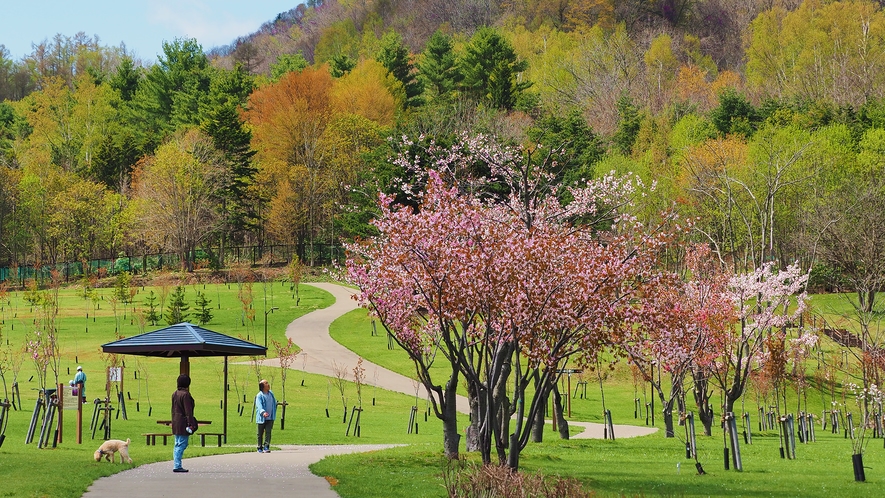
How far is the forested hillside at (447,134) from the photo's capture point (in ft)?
191

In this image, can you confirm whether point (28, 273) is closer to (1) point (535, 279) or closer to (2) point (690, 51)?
(1) point (535, 279)

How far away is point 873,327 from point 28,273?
62.4 m

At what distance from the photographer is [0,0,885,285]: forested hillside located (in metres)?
58.2

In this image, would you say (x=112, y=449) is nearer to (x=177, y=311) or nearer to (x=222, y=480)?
(x=222, y=480)

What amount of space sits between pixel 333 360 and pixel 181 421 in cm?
2779

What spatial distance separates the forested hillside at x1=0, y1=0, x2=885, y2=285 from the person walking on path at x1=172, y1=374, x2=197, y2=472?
1200 inches

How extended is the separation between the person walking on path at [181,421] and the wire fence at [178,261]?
58210 millimetres

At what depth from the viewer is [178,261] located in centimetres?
A: 7812

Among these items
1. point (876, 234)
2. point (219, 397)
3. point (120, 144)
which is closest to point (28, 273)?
point (120, 144)

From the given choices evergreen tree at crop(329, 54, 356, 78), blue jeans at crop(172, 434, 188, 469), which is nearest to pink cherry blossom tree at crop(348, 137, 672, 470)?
blue jeans at crop(172, 434, 188, 469)

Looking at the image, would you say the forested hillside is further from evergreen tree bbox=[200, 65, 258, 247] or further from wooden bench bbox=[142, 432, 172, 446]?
wooden bench bbox=[142, 432, 172, 446]

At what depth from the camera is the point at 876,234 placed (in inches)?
2031

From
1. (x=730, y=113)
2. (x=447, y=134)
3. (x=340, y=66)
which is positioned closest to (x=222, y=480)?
(x=447, y=134)

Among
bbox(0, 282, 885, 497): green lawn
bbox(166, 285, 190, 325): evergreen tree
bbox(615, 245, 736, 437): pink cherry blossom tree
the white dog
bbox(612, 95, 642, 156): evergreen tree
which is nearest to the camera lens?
bbox(0, 282, 885, 497): green lawn
